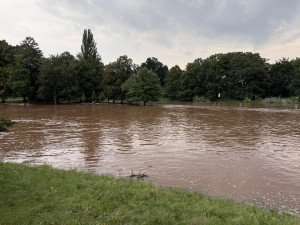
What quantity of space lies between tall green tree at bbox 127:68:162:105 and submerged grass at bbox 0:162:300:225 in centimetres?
4617

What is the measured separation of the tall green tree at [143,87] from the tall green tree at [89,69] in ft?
45.8

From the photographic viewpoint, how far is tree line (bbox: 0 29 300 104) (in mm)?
53375

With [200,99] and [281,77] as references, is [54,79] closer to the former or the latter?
[200,99]

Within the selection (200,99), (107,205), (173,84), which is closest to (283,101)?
(200,99)

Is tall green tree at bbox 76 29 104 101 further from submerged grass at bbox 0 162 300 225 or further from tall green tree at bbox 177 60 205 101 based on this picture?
submerged grass at bbox 0 162 300 225

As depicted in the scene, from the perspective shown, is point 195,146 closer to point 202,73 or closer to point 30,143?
point 30,143

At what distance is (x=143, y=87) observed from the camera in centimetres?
5269

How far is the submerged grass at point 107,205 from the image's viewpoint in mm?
4574

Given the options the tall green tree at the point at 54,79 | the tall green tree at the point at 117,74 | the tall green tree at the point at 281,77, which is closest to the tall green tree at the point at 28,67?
the tall green tree at the point at 54,79

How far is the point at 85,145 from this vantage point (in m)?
13.1

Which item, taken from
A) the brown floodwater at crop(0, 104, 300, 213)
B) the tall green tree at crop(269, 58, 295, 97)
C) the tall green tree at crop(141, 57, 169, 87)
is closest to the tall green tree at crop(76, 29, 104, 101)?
the tall green tree at crop(141, 57, 169, 87)

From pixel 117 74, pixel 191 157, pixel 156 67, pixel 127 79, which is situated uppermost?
pixel 156 67

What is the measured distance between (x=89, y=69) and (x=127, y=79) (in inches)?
505

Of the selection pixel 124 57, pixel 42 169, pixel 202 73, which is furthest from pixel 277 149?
pixel 202 73
